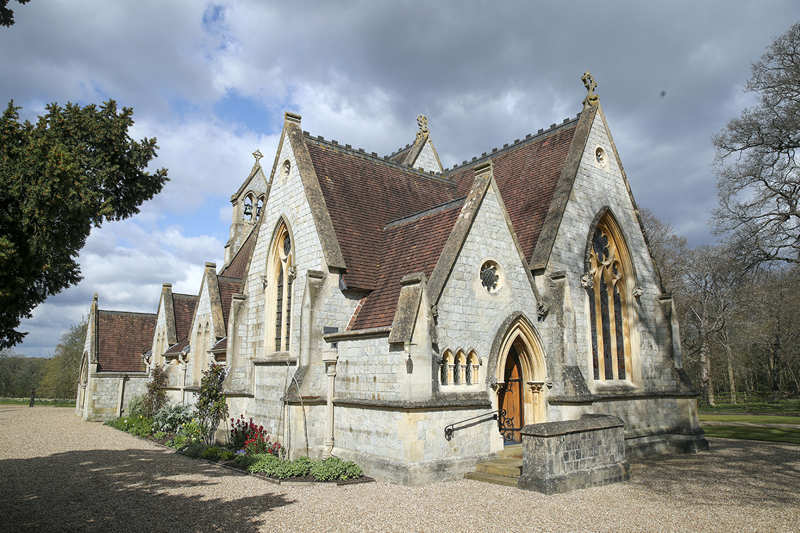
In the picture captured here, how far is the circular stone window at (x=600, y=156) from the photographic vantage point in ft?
59.7

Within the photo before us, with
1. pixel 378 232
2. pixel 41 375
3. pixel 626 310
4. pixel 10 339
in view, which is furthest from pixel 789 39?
pixel 41 375

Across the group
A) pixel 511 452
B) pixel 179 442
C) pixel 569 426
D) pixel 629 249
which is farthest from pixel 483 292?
pixel 179 442

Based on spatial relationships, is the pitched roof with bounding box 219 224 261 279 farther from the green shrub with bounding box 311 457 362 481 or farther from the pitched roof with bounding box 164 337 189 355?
the green shrub with bounding box 311 457 362 481

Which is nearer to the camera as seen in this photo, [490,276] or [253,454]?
[490,276]

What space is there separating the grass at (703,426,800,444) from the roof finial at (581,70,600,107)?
14.8 m

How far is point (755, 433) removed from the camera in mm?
22094

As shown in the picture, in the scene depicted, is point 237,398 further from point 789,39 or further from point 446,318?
point 789,39

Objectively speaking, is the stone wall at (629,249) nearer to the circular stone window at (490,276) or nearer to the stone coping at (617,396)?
the stone coping at (617,396)

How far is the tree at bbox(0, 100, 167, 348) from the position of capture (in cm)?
729

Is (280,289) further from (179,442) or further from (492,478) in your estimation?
(492,478)

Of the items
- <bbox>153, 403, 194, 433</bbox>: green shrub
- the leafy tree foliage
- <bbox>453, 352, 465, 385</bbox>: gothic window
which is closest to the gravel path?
<bbox>453, 352, 465, 385</bbox>: gothic window

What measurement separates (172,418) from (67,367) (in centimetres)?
4657

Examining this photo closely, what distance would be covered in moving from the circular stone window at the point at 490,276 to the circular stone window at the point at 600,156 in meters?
7.26

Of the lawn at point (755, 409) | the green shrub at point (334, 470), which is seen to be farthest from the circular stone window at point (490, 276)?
the lawn at point (755, 409)
